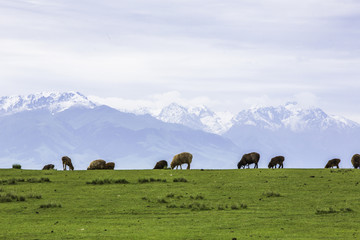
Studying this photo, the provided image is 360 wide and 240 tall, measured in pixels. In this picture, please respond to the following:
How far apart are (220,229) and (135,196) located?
11251mm

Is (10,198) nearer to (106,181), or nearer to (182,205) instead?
(106,181)

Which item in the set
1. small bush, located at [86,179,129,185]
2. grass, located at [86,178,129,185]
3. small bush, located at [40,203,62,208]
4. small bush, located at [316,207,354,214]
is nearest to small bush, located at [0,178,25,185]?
grass, located at [86,178,129,185]

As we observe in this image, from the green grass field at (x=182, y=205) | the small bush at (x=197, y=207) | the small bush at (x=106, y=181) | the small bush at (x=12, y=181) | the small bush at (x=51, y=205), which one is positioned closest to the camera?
the green grass field at (x=182, y=205)

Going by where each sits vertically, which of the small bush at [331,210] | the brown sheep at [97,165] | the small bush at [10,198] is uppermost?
the brown sheep at [97,165]

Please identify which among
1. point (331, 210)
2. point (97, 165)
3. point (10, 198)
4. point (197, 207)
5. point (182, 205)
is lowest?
point (331, 210)

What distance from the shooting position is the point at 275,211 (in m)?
27.8

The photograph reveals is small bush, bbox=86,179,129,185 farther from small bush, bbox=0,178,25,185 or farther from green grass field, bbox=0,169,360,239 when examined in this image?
small bush, bbox=0,178,25,185

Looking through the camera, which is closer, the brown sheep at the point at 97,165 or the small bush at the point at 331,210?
the small bush at the point at 331,210

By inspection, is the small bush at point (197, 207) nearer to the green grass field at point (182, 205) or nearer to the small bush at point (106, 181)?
the green grass field at point (182, 205)

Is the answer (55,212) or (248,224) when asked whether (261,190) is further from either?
(55,212)

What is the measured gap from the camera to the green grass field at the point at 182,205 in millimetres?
22627

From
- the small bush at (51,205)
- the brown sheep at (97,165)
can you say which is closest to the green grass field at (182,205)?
the small bush at (51,205)

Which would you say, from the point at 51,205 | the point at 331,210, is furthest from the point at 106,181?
the point at 331,210

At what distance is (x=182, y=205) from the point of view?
97.6 ft
